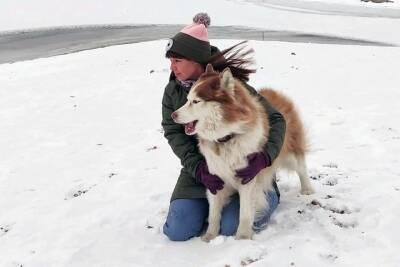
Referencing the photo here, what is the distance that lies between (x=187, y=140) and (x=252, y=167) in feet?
2.16

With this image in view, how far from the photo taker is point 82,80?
11.5 m

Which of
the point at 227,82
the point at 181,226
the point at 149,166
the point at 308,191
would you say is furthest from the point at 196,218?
the point at 149,166

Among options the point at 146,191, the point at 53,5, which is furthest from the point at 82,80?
the point at 53,5

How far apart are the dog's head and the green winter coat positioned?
456 millimetres

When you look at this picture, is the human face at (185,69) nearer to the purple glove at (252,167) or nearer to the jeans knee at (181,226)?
the purple glove at (252,167)

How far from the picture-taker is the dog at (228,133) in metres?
3.68

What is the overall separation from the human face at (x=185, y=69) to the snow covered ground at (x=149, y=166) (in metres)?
1.35

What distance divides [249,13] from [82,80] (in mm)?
18682

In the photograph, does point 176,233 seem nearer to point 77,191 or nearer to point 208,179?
point 208,179

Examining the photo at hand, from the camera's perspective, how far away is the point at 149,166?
6355mm

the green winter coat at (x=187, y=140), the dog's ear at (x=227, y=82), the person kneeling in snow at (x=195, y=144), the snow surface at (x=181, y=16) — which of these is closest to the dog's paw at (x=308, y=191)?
the person kneeling in snow at (x=195, y=144)

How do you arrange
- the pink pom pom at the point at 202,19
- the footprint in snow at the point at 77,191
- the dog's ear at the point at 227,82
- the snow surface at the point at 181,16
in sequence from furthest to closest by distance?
the snow surface at the point at 181,16
the footprint in snow at the point at 77,191
the pink pom pom at the point at 202,19
the dog's ear at the point at 227,82

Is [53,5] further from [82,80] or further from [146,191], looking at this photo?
[146,191]

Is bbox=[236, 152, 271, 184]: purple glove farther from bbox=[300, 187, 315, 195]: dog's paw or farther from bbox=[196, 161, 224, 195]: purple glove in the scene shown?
bbox=[300, 187, 315, 195]: dog's paw
